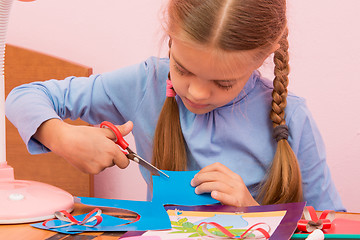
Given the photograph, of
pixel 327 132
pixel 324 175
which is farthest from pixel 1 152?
pixel 327 132

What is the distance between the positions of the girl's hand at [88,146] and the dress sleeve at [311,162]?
0.31 m

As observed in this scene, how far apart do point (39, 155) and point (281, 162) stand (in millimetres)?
707

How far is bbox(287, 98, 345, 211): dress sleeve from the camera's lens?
2.70ft

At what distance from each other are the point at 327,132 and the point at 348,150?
0.22 feet

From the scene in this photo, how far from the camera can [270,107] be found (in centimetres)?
85

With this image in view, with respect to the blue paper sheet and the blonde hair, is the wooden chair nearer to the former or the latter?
the blonde hair

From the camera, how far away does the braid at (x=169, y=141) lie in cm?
82

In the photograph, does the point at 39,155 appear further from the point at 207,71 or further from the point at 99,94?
the point at 207,71

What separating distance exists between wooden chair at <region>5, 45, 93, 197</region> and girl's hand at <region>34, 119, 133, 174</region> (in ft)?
1.72

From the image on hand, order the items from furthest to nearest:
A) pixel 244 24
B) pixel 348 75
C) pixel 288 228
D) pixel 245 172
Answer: pixel 348 75 < pixel 245 172 < pixel 244 24 < pixel 288 228

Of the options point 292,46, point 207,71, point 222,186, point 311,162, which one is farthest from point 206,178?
point 292,46

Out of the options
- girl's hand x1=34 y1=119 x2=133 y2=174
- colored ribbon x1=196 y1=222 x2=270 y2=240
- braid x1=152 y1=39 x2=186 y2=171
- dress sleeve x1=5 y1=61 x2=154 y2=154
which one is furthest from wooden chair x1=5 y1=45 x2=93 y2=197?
colored ribbon x1=196 y1=222 x2=270 y2=240

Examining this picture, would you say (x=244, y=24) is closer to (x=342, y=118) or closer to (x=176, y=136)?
(x=176, y=136)

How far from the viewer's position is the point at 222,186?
0.67 m
